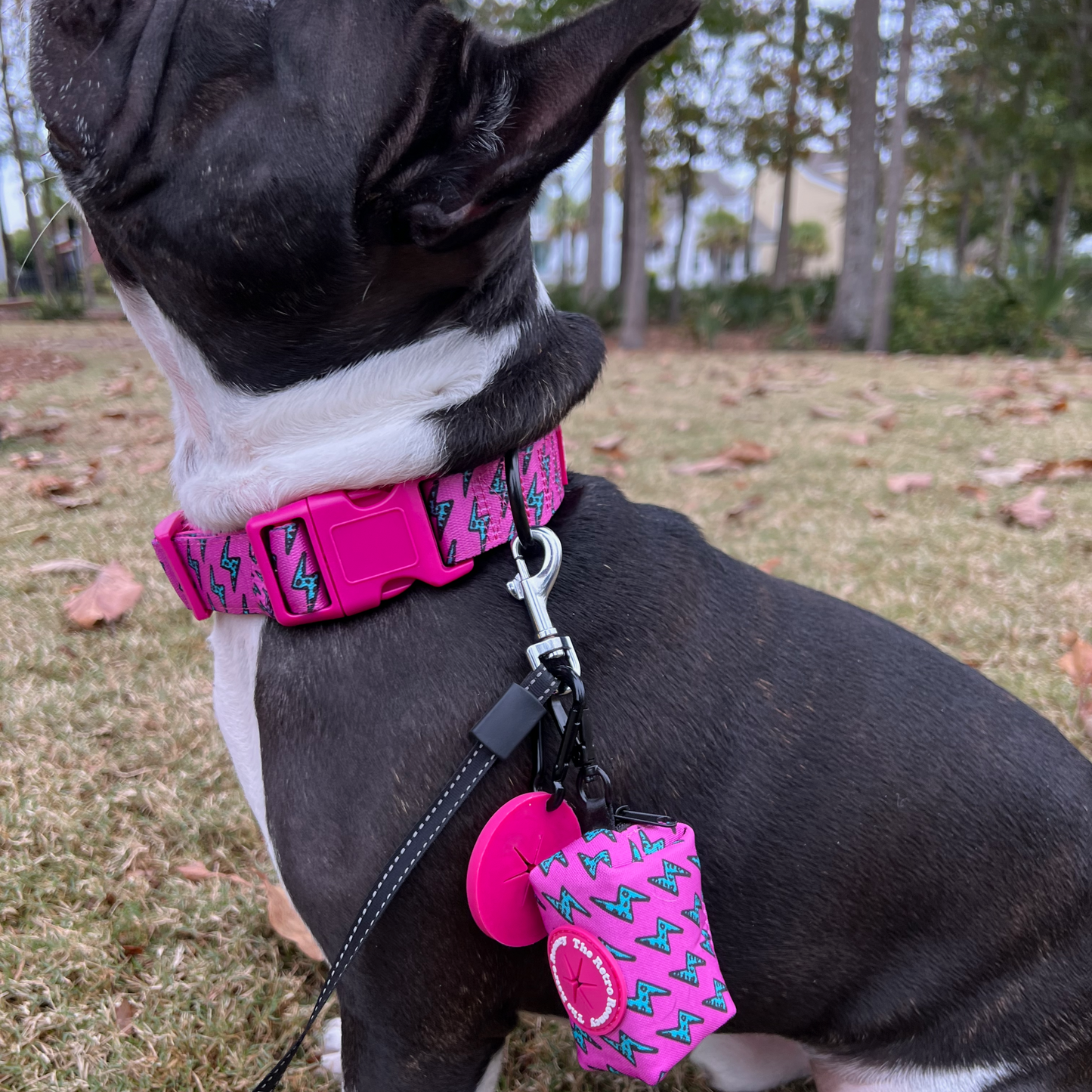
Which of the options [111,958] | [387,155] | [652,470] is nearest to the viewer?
[387,155]

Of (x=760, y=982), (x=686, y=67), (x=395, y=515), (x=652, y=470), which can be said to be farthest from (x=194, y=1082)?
(x=686, y=67)

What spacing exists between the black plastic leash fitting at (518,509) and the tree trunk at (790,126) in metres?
18.5

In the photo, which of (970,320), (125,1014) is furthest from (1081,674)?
(970,320)

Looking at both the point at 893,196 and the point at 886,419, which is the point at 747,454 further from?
the point at 893,196

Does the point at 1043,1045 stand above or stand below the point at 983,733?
below

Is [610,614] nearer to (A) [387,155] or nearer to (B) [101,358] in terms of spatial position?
(A) [387,155]

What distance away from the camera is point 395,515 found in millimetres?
1158

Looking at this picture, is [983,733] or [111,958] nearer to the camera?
[983,733]

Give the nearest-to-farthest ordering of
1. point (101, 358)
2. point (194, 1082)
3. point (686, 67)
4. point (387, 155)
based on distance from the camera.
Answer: point (387, 155), point (194, 1082), point (101, 358), point (686, 67)

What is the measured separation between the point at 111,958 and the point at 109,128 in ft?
4.59

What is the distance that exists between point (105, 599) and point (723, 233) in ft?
185

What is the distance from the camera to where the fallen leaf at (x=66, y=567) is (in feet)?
10.6

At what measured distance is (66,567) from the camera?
10.7 feet

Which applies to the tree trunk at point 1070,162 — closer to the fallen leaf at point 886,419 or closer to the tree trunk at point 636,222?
the tree trunk at point 636,222
